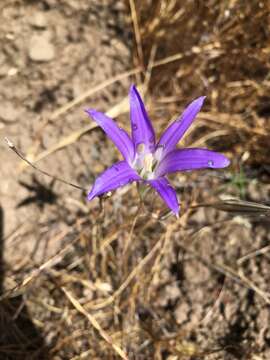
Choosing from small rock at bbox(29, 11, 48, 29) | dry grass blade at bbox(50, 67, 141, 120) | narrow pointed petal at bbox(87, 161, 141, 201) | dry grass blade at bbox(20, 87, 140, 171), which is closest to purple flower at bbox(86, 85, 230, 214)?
narrow pointed petal at bbox(87, 161, 141, 201)

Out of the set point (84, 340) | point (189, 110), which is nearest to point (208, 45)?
point (189, 110)

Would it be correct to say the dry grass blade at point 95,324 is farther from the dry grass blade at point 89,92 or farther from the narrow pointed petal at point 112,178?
the dry grass blade at point 89,92

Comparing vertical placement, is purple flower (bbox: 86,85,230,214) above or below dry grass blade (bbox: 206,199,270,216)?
above

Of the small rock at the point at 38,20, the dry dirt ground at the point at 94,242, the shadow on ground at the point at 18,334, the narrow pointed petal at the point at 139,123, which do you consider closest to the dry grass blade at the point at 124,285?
the dry dirt ground at the point at 94,242

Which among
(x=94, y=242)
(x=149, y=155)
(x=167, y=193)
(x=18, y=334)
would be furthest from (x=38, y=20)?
(x=167, y=193)

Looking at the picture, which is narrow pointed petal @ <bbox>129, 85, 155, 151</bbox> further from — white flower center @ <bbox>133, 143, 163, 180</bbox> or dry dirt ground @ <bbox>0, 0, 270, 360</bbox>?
dry dirt ground @ <bbox>0, 0, 270, 360</bbox>

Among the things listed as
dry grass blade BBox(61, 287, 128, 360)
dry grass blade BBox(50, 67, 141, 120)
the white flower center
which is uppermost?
dry grass blade BBox(50, 67, 141, 120)

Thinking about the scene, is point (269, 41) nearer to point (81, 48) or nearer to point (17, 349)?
point (81, 48)
